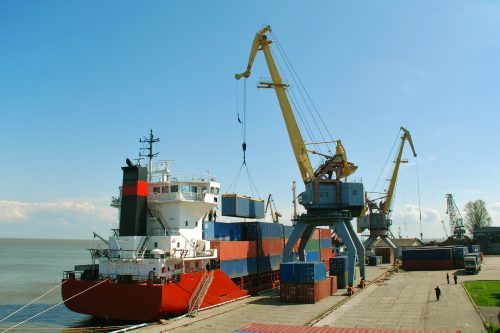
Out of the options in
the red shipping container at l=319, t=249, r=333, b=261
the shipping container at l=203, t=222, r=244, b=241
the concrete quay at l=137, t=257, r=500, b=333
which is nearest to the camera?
the concrete quay at l=137, t=257, r=500, b=333

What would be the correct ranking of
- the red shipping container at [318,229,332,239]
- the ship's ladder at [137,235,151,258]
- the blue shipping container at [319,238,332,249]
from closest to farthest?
1. the ship's ladder at [137,235,151,258]
2. the blue shipping container at [319,238,332,249]
3. the red shipping container at [318,229,332,239]

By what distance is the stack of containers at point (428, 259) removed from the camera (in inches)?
2394

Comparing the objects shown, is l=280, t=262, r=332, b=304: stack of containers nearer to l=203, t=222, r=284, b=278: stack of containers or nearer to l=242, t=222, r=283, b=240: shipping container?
l=203, t=222, r=284, b=278: stack of containers

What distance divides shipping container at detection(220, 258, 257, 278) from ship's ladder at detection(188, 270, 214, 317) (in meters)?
2.65

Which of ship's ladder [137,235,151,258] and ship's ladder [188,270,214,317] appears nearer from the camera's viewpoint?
ship's ladder [188,270,214,317]

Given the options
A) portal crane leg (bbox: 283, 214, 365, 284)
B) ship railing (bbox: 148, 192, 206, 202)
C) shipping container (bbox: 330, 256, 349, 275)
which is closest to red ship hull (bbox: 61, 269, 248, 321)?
→ ship railing (bbox: 148, 192, 206, 202)

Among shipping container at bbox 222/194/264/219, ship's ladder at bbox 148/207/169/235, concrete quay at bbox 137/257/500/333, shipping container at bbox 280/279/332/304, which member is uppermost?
shipping container at bbox 222/194/264/219

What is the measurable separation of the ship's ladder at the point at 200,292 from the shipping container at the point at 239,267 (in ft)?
8.69

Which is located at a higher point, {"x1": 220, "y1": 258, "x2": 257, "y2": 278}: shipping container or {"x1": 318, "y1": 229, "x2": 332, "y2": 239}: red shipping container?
{"x1": 318, "y1": 229, "x2": 332, "y2": 239}: red shipping container

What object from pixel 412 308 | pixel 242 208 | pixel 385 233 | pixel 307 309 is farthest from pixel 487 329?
pixel 385 233

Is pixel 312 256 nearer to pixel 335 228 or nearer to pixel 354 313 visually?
pixel 335 228

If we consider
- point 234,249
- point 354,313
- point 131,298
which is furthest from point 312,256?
point 131,298

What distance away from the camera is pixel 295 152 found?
44438mm

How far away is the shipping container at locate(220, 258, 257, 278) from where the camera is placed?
32.6 meters
